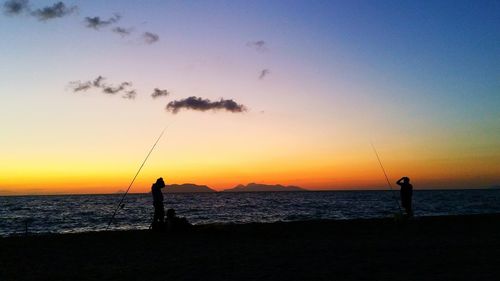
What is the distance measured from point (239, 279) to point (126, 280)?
196 cm

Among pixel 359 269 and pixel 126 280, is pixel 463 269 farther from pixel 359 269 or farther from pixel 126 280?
pixel 126 280

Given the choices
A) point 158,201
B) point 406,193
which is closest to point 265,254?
point 158,201

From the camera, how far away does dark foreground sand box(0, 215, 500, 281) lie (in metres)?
8.09

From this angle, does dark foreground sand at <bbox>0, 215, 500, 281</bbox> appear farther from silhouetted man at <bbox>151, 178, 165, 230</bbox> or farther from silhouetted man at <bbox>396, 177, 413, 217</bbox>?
silhouetted man at <bbox>396, 177, 413, 217</bbox>

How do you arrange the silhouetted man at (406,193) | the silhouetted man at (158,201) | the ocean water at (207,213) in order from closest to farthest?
the silhouetted man at (158,201), the silhouetted man at (406,193), the ocean water at (207,213)

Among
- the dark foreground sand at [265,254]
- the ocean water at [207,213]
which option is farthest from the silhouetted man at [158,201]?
the ocean water at [207,213]

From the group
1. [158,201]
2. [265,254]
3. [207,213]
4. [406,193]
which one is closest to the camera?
[265,254]

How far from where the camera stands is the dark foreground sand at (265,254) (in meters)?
8.09

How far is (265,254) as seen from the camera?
33.8 ft

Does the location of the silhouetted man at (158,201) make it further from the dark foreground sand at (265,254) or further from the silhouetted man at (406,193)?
the silhouetted man at (406,193)

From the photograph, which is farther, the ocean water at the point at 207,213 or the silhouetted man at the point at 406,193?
the ocean water at the point at 207,213

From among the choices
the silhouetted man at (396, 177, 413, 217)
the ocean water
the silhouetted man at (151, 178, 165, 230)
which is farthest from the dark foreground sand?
the ocean water

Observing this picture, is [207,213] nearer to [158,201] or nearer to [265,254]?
[158,201]

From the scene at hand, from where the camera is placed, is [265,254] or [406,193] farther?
[406,193]
